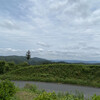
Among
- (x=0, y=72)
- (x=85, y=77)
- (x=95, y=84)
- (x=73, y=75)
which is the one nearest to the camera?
(x=95, y=84)

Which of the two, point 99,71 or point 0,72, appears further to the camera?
point 0,72

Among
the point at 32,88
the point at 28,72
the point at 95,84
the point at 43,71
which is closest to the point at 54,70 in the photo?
the point at 43,71

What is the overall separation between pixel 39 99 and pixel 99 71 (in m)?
9.65

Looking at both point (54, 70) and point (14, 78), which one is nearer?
point (14, 78)

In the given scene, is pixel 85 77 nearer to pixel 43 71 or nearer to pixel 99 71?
pixel 99 71

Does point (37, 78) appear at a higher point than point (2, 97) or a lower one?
lower

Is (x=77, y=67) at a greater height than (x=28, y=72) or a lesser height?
greater

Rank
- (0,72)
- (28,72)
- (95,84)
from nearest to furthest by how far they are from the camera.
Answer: (95,84), (28,72), (0,72)

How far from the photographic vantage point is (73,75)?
10625 millimetres

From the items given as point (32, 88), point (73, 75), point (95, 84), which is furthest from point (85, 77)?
point (32, 88)

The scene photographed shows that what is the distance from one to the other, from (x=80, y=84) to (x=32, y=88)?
434 cm

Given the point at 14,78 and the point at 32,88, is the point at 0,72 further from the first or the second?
the point at 32,88

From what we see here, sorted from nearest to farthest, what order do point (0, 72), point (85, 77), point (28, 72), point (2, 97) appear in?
point (2, 97) < point (85, 77) < point (28, 72) < point (0, 72)

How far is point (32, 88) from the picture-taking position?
607cm
